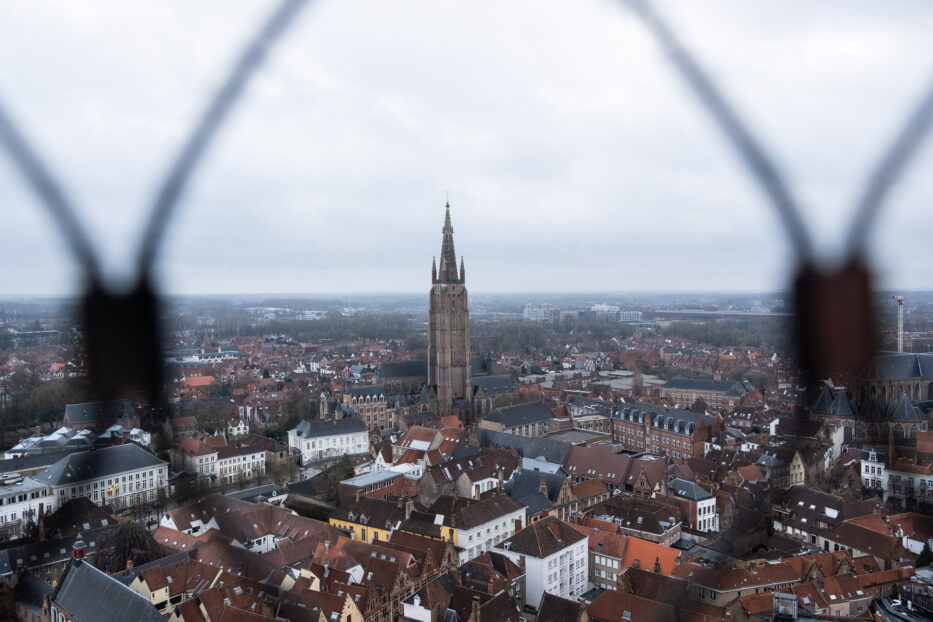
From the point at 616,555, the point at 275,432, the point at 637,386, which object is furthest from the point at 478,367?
the point at 616,555

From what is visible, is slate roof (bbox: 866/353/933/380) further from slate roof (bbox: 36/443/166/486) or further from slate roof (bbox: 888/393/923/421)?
slate roof (bbox: 36/443/166/486)

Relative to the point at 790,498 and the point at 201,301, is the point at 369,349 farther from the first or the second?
the point at 201,301

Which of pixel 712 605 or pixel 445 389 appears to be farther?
pixel 445 389

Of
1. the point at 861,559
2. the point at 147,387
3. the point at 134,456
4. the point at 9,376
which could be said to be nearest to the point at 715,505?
the point at 861,559

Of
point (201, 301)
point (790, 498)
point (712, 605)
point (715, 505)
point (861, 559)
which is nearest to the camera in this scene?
point (201, 301)

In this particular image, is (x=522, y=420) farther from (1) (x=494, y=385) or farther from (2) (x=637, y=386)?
(2) (x=637, y=386)
